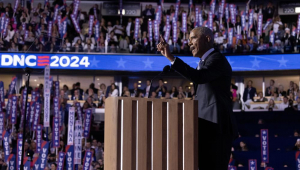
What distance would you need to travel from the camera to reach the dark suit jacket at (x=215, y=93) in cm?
349

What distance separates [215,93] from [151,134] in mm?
552

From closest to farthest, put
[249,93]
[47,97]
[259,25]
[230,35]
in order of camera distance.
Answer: [47,97] < [249,93] < [230,35] < [259,25]

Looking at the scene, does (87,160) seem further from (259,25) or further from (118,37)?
(259,25)

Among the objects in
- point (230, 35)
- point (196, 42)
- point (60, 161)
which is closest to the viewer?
point (196, 42)

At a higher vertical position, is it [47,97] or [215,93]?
[47,97]

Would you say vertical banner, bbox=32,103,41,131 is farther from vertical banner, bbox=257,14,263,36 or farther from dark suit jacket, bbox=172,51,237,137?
dark suit jacket, bbox=172,51,237,137

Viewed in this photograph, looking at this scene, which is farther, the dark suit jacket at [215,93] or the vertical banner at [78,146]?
the vertical banner at [78,146]

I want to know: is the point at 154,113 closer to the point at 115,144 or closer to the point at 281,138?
the point at 115,144

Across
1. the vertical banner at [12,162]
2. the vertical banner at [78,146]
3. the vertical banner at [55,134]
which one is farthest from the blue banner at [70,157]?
the vertical banner at [12,162]

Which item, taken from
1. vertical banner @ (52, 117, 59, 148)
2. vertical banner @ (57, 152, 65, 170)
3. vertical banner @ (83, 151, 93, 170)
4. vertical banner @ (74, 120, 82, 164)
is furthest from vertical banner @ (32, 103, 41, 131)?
vertical banner @ (83, 151, 93, 170)

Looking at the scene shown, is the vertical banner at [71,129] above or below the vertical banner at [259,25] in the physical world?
below

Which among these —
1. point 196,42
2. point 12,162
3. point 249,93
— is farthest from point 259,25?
point 196,42

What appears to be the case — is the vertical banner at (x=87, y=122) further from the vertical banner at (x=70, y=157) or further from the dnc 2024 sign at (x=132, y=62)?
the dnc 2024 sign at (x=132, y=62)

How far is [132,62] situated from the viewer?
58.7 feet
